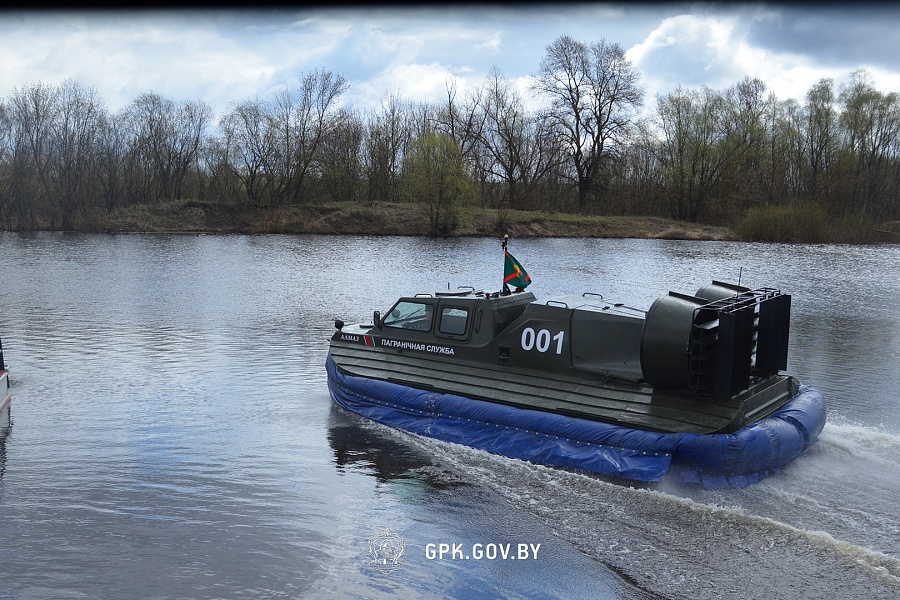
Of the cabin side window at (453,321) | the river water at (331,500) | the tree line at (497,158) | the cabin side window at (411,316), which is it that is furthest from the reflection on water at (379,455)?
the tree line at (497,158)

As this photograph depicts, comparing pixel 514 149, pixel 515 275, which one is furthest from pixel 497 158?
pixel 515 275

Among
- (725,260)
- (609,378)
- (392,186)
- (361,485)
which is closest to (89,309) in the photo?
(361,485)

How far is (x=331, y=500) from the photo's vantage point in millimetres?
8484

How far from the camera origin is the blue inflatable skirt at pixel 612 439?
8.10m

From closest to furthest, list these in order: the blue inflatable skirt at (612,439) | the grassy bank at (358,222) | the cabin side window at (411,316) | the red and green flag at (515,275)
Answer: the blue inflatable skirt at (612,439) < the cabin side window at (411,316) < the red and green flag at (515,275) < the grassy bank at (358,222)

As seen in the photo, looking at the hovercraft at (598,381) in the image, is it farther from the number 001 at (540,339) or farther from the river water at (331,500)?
the river water at (331,500)

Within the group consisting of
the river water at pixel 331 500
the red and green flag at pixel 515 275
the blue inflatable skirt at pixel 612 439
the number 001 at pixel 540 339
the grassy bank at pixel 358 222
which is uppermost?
the grassy bank at pixel 358 222

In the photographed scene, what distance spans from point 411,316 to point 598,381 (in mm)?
3100

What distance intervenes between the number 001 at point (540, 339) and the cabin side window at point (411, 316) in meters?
1.57

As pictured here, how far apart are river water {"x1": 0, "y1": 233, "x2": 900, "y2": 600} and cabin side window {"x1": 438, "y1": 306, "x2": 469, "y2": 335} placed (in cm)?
162

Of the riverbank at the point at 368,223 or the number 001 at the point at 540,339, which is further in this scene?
the riverbank at the point at 368,223

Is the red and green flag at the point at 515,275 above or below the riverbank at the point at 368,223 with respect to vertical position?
below

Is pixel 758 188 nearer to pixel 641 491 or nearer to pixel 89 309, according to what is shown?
pixel 89 309

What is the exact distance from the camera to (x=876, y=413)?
11.4 m
